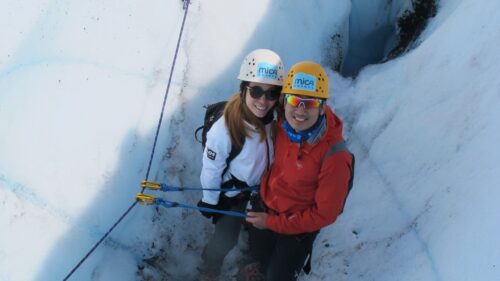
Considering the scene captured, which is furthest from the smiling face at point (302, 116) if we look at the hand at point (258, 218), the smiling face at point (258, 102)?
the hand at point (258, 218)

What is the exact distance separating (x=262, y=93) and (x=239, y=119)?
18 centimetres

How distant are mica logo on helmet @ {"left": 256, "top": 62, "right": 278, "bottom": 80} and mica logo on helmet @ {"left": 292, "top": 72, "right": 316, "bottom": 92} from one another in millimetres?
196

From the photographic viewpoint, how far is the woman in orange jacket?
81.1 inches

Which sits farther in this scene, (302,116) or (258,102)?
(258,102)

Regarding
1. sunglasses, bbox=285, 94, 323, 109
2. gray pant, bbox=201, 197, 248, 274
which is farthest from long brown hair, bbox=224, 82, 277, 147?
gray pant, bbox=201, 197, 248, 274

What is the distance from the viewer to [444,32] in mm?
3357

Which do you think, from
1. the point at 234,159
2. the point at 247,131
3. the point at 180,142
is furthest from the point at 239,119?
the point at 180,142

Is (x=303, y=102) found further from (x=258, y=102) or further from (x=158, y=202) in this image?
(x=158, y=202)

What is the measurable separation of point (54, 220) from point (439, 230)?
2411mm

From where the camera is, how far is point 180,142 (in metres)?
3.44

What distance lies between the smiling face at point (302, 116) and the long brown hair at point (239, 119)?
0.23 m

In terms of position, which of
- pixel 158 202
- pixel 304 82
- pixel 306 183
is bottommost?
pixel 158 202

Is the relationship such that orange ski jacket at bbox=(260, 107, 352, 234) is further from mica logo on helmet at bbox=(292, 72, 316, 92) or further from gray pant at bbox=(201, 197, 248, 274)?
gray pant at bbox=(201, 197, 248, 274)

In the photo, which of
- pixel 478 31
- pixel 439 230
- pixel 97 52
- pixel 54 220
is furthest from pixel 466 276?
pixel 97 52
